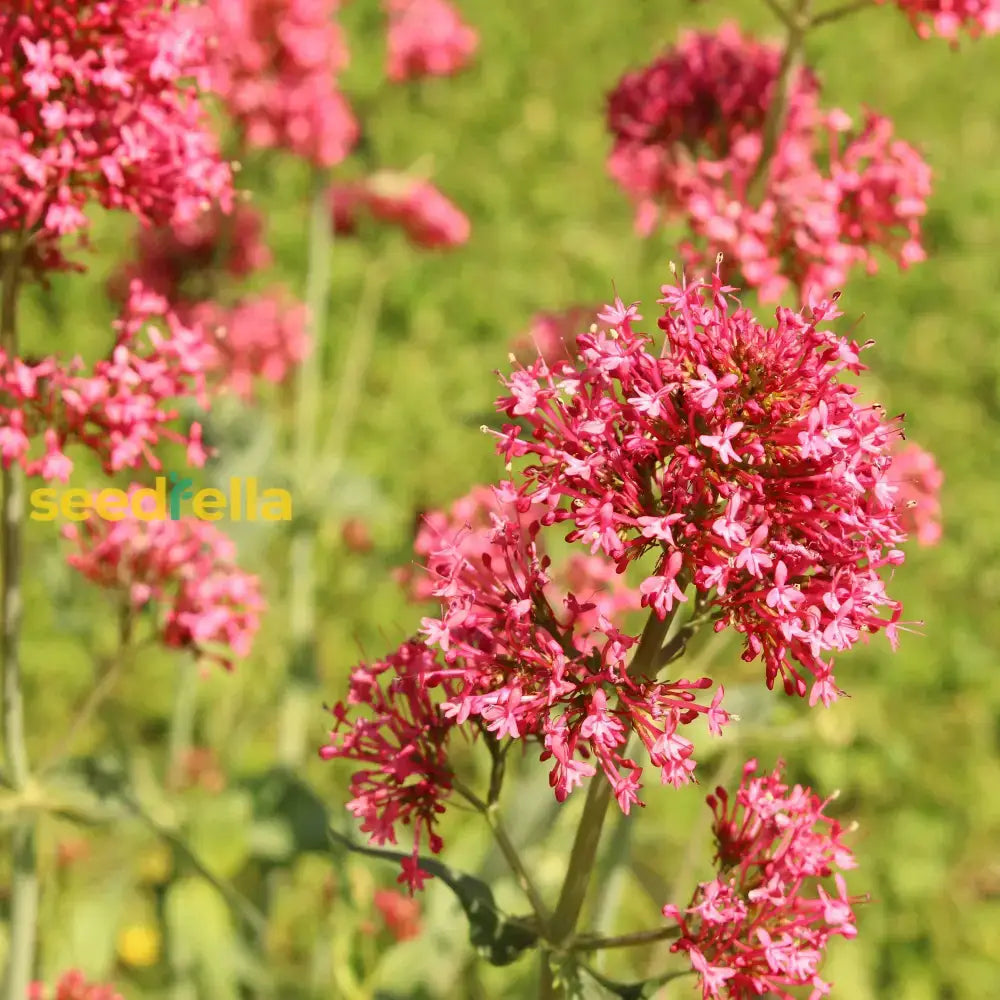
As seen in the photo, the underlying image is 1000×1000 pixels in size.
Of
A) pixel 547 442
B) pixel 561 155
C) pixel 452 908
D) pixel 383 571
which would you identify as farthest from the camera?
pixel 561 155

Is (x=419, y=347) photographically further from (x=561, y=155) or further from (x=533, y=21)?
(x=533, y=21)

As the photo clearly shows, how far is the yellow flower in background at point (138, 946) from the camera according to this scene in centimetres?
403

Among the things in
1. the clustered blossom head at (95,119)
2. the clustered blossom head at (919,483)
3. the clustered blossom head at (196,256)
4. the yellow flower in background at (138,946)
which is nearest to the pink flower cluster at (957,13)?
the clustered blossom head at (919,483)

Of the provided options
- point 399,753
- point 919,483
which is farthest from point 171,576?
point 919,483

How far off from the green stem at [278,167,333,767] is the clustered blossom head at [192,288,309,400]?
0.25 feet

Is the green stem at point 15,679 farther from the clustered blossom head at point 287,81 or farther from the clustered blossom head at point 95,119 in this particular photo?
the clustered blossom head at point 287,81

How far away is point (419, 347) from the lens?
6734 mm

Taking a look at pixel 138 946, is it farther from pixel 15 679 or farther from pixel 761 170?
pixel 761 170

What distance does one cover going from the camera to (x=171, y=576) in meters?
3.03

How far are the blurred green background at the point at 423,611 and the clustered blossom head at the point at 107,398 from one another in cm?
67

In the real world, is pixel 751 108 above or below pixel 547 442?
above

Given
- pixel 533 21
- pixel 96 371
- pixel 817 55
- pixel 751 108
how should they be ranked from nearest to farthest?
pixel 96 371 → pixel 751 108 → pixel 817 55 → pixel 533 21

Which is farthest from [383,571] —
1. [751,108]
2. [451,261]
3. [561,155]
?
[561,155]

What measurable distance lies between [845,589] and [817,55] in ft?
9.91
